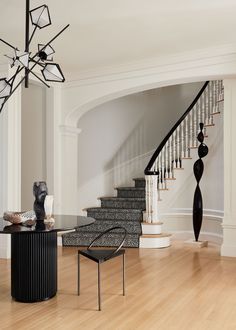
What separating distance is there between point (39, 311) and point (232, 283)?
7.32 ft

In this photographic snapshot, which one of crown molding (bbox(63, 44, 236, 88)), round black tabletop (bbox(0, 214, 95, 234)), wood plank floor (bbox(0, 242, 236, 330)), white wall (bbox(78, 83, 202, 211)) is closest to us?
wood plank floor (bbox(0, 242, 236, 330))

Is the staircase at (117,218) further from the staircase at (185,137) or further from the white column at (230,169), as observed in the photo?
the white column at (230,169)

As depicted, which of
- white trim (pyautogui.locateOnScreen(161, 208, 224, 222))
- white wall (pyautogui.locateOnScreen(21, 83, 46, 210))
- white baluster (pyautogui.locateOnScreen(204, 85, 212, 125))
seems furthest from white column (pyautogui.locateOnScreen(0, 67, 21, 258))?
white baluster (pyautogui.locateOnScreen(204, 85, 212, 125))

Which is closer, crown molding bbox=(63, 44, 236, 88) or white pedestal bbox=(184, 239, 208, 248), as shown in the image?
crown molding bbox=(63, 44, 236, 88)

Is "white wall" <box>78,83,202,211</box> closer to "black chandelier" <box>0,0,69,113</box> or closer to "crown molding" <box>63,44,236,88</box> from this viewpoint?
"crown molding" <box>63,44,236,88</box>

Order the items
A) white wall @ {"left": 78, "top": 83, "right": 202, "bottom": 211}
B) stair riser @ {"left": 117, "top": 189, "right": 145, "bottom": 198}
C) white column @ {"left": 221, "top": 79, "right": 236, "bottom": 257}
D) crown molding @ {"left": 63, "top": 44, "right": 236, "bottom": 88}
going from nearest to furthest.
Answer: crown molding @ {"left": 63, "top": 44, "right": 236, "bottom": 88} → white column @ {"left": 221, "top": 79, "right": 236, "bottom": 257} → stair riser @ {"left": 117, "top": 189, "right": 145, "bottom": 198} → white wall @ {"left": 78, "top": 83, "right": 202, "bottom": 211}

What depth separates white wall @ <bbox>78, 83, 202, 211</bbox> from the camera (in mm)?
8938

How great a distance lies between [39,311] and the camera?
12.8 ft

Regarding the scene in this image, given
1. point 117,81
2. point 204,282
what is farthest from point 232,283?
point 117,81

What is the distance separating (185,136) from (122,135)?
1672 mm

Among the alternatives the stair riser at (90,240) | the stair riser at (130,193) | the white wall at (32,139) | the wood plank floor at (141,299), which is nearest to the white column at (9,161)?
the wood plank floor at (141,299)

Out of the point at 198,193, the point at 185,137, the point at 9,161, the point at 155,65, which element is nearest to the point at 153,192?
the point at 198,193

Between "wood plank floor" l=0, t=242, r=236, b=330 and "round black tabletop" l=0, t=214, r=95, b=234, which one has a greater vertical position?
"round black tabletop" l=0, t=214, r=95, b=234

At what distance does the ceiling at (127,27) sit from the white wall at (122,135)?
2640mm
